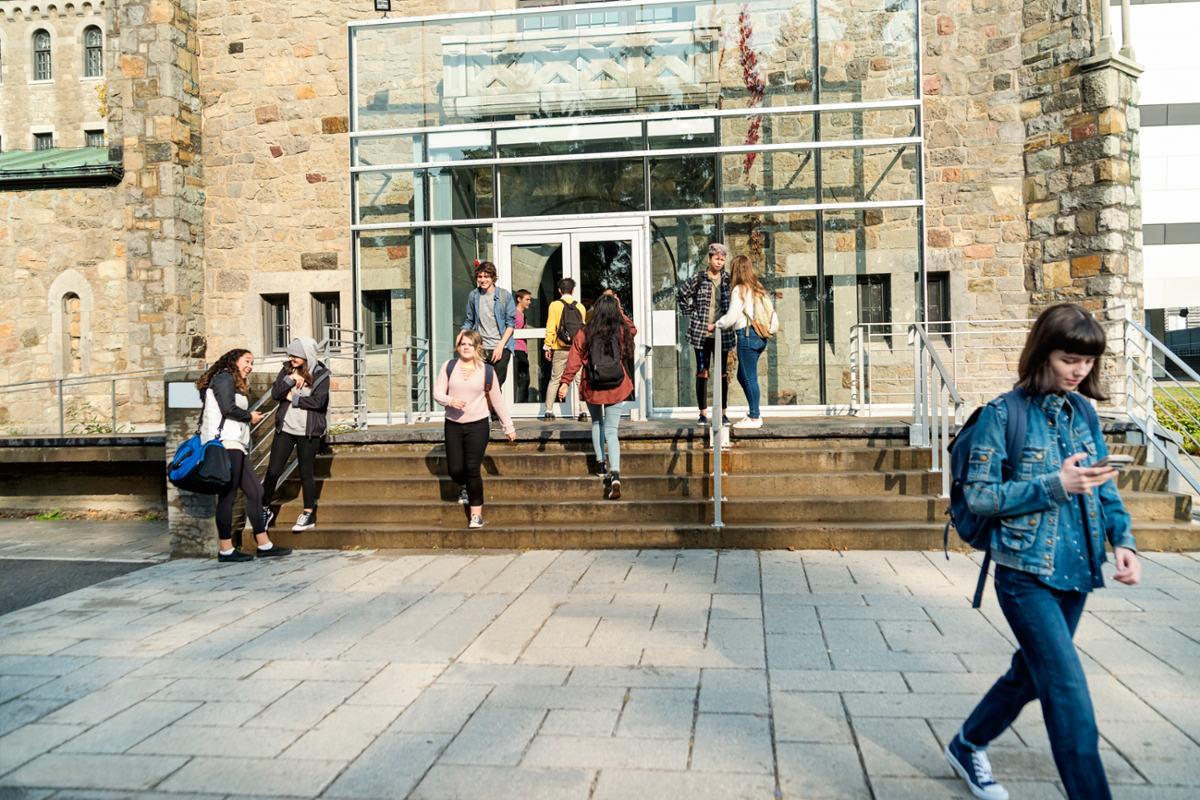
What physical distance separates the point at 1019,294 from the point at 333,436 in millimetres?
9671

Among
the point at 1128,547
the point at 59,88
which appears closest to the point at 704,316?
the point at 1128,547

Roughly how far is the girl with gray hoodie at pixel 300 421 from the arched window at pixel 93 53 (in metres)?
31.5

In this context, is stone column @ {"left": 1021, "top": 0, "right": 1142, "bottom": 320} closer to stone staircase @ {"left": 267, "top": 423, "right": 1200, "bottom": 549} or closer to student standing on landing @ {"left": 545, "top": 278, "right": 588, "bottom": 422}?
stone staircase @ {"left": 267, "top": 423, "right": 1200, "bottom": 549}

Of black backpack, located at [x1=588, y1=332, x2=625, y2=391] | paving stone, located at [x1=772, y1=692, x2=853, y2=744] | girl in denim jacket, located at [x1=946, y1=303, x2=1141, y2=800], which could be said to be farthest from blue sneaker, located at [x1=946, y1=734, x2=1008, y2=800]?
black backpack, located at [x1=588, y1=332, x2=625, y2=391]

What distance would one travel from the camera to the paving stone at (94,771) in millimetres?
3002

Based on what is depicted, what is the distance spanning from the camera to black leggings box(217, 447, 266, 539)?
6996mm

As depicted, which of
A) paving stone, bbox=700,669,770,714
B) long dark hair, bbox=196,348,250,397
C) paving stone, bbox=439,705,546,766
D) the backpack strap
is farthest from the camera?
long dark hair, bbox=196,348,250,397

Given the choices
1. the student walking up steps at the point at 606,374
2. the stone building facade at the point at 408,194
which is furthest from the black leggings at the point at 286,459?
the stone building facade at the point at 408,194

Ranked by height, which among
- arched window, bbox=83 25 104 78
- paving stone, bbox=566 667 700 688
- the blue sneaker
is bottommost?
paving stone, bbox=566 667 700 688

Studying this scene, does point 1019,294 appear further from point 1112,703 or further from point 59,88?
point 59,88

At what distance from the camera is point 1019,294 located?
12.2m

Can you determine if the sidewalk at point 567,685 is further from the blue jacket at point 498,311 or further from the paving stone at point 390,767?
the blue jacket at point 498,311

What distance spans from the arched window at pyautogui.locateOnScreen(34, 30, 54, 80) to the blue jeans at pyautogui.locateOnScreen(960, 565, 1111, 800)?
38.7 meters

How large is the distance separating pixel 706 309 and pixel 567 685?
16.1 feet
